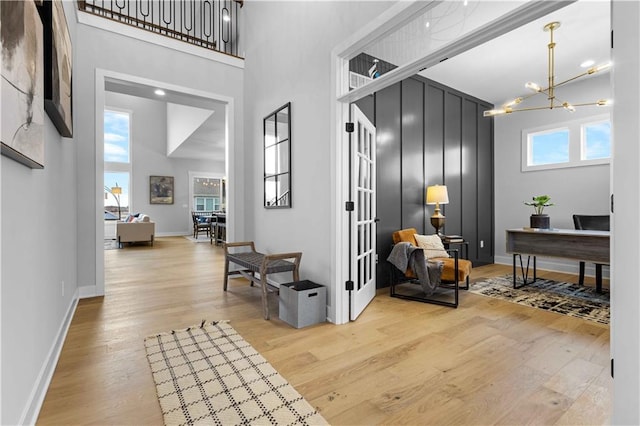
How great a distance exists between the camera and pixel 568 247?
139 inches

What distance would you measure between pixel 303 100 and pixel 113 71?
2.47 meters

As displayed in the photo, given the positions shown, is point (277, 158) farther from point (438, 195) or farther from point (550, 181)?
point (550, 181)

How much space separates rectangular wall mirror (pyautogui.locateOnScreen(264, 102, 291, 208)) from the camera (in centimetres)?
353

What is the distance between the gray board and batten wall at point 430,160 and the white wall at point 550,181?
0.59 ft

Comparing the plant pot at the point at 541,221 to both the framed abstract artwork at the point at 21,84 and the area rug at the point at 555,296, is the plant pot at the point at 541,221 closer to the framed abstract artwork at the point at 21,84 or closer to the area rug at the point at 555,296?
the area rug at the point at 555,296

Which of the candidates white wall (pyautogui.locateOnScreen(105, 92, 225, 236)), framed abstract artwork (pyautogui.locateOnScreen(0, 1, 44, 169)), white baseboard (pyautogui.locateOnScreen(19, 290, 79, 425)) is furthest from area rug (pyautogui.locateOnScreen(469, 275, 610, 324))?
white wall (pyautogui.locateOnScreen(105, 92, 225, 236))

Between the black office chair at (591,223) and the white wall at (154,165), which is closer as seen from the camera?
the black office chair at (591,223)

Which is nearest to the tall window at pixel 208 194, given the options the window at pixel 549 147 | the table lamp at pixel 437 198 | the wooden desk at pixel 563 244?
the table lamp at pixel 437 198

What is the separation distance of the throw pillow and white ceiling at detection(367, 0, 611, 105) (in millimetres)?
2265

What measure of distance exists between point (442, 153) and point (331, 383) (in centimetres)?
418

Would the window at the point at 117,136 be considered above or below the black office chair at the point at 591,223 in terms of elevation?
above

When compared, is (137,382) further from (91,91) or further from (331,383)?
(91,91)

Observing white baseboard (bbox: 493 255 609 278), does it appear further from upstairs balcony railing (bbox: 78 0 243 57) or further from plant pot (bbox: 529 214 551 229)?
upstairs balcony railing (bbox: 78 0 243 57)

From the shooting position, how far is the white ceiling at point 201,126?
13.9 feet
